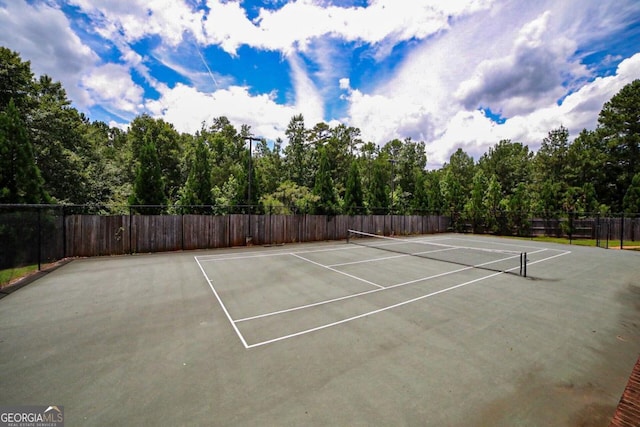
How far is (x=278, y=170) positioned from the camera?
35469 mm

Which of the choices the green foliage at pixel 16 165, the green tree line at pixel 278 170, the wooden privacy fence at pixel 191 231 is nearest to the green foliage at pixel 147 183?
the green tree line at pixel 278 170

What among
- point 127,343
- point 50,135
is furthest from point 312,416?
point 50,135

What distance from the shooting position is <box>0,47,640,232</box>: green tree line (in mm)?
15062

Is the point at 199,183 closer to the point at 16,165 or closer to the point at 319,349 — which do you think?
the point at 16,165

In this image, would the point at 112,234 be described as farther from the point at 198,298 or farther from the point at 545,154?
the point at 545,154

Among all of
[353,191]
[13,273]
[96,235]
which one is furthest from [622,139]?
[13,273]

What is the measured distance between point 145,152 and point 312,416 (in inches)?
743

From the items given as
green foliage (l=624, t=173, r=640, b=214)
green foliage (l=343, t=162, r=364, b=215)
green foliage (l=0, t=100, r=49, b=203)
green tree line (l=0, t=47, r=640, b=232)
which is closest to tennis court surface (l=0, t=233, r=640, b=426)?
green foliage (l=0, t=100, r=49, b=203)

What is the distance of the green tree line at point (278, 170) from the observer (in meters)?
15.1

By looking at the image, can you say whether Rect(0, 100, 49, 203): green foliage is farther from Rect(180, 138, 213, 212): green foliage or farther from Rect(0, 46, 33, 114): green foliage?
Rect(180, 138, 213, 212): green foliage

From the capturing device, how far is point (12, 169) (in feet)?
36.0

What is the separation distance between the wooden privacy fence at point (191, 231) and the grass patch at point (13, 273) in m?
2.86

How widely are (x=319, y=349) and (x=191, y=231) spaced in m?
13.6

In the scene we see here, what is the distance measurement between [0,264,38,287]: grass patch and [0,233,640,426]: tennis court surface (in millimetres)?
1239
